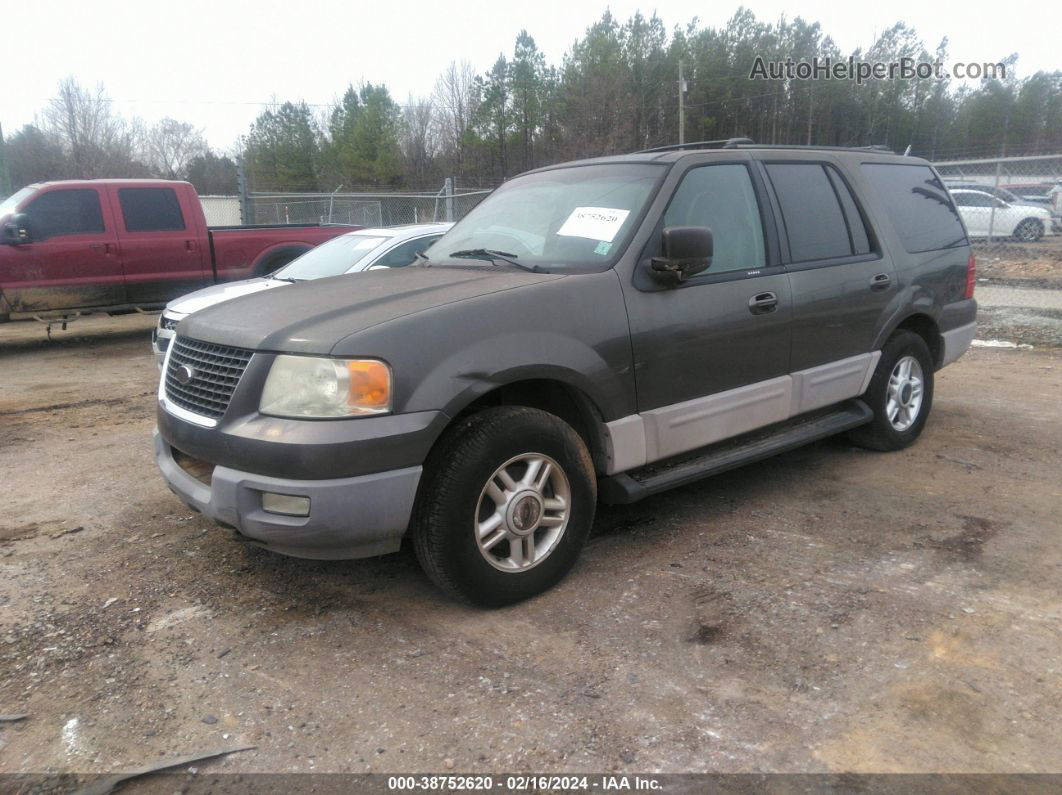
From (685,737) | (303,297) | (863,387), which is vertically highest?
(303,297)

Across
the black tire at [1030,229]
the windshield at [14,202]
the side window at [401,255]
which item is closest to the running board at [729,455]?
the side window at [401,255]

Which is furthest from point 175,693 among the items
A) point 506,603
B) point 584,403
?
point 584,403

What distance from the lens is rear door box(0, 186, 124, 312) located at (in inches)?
372

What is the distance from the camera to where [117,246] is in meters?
9.97

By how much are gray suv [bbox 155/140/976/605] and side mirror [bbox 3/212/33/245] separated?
24.3 feet

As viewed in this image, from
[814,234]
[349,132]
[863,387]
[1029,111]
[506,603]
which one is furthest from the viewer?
[349,132]

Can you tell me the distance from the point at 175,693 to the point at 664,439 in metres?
2.21

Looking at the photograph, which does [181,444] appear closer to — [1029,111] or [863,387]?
[863,387]

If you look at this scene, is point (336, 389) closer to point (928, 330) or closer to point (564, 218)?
point (564, 218)

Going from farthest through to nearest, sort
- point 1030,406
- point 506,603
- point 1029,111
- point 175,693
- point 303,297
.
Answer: point 1029,111 < point 1030,406 < point 303,297 < point 506,603 < point 175,693

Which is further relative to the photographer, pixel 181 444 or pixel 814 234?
pixel 814 234

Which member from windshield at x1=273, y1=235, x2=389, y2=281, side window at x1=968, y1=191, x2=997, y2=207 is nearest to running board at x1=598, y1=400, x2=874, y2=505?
windshield at x1=273, y1=235, x2=389, y2=281

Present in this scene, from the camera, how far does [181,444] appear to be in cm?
319

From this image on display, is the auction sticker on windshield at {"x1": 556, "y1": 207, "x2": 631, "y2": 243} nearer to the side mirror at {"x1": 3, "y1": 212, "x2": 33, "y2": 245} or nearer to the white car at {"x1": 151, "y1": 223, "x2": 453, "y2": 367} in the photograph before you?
the white car at {"x1": 151, "y1": 223, "x2": 453, "y2": 367}
